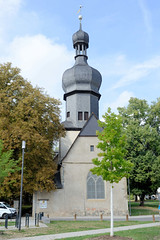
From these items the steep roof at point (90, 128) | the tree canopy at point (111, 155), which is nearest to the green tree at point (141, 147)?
the steep roof at point (90, 128)

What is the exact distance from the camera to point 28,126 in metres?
24.4

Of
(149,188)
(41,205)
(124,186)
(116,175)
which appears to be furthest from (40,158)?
(149,188)

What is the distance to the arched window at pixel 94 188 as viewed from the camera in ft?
92.5

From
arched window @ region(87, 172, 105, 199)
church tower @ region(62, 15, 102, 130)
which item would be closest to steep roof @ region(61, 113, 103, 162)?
church tower @ region(62, 15, 102, 130)

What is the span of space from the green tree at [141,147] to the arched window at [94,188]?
661 centimetres

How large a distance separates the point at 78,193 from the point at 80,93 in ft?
44.4

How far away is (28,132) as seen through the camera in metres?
23.9

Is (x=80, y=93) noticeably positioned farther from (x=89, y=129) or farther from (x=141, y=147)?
(x=141, y=147)

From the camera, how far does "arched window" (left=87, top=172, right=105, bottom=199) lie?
28203mm

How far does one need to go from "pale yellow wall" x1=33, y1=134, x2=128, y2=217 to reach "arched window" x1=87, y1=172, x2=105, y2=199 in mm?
422

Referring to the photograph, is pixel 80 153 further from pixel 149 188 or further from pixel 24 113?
pixel 149 188

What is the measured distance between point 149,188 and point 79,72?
19.0 m

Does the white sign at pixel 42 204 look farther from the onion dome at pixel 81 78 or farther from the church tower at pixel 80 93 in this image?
the onion dome at pixel 81 78

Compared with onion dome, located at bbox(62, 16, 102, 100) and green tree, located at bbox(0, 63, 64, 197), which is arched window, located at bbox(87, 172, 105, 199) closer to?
green tree, located at bbox(0, 63, 64, 197)
